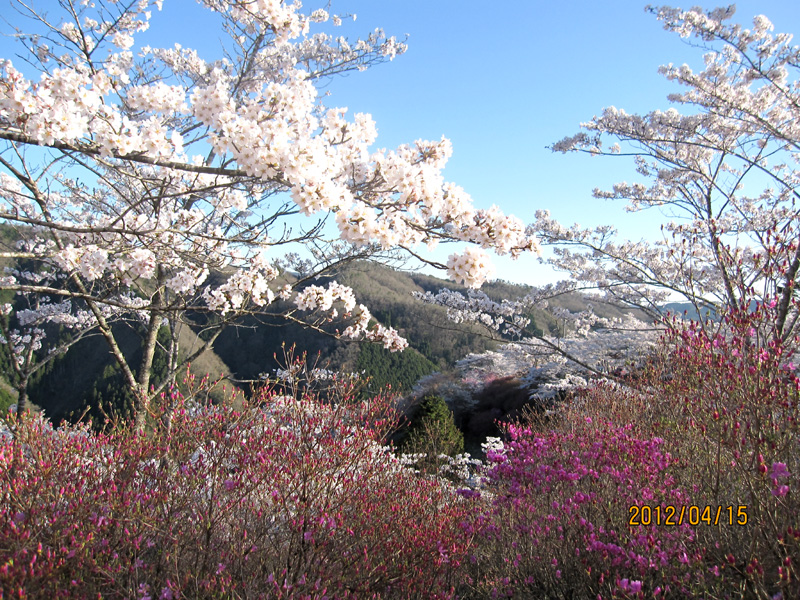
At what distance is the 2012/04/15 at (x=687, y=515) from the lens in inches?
109

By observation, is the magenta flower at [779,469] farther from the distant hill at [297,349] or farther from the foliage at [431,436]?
the distant hill at [297,349]

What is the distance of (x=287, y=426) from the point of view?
4.04m

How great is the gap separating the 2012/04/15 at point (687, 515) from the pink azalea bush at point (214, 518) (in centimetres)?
134

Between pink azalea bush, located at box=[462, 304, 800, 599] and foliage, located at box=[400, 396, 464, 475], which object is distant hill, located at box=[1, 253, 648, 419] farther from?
pink azalea bush, located at box=[462, 304, 800, 599]

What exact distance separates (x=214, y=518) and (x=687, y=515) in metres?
3.15

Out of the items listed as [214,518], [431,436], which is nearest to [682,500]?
[214,518]

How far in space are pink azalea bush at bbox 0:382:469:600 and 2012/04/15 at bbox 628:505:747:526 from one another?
52.9 inches

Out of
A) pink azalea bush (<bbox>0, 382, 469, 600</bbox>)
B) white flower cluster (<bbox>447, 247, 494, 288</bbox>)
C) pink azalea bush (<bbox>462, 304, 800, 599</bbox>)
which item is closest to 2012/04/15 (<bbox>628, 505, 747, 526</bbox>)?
pink azalea bush (<bbox>462, 304, 800, 599</bbox>)

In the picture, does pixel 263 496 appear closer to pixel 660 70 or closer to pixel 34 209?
pixel 34 209

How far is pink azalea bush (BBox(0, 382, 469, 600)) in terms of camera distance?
2.36 m

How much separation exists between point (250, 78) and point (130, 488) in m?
4.74

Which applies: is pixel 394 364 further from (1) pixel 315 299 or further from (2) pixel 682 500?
(2) pixel 682 500

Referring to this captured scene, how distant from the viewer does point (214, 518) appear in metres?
2.80

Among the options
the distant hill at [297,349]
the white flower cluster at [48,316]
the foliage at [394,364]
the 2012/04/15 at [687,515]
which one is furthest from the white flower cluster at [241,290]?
the foliage at [394,364]
